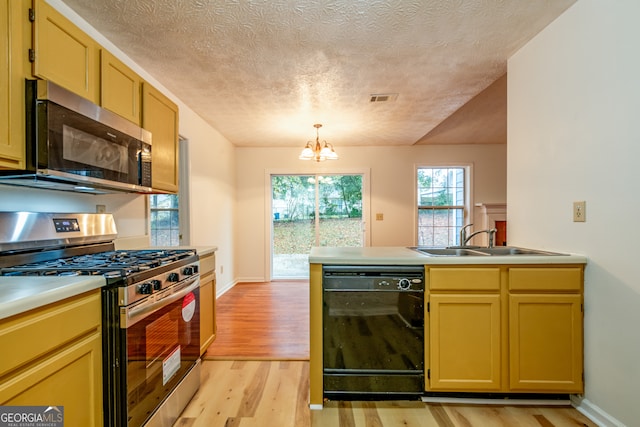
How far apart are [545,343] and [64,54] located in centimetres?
300

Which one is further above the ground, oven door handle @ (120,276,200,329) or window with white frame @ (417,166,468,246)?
window with white frame @ (417,166,468,246)

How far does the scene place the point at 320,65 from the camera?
2.35 meters

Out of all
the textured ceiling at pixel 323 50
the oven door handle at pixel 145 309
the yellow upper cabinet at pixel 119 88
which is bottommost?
the oven door handle at pixel 145 309

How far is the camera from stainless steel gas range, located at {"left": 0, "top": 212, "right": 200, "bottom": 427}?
123 centimetres

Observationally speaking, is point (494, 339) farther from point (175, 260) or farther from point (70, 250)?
point (70, 250)

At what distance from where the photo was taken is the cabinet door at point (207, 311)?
7.30 feet

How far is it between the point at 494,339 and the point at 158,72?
318cm

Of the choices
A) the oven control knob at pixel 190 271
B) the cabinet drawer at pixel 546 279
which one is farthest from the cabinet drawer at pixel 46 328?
the cabinet drawer at pixel 546 279

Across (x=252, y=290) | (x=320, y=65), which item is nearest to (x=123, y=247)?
(x=320, y=65)

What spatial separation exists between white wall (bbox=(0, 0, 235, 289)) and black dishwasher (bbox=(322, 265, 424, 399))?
162 cm

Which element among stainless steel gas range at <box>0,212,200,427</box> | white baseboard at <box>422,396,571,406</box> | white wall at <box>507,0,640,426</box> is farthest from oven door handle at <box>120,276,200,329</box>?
white wall at <box>507,0,640,426</box>

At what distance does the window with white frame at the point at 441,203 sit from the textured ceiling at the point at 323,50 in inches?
71.0

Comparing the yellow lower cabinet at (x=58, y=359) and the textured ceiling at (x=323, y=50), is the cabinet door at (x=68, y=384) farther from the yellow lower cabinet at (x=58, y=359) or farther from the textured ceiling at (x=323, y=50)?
the textured ceiling at (x=323, y=50)

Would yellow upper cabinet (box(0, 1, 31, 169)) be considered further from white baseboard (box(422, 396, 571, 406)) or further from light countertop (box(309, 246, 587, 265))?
white baseboard (box(422, 396, 571, 406))
